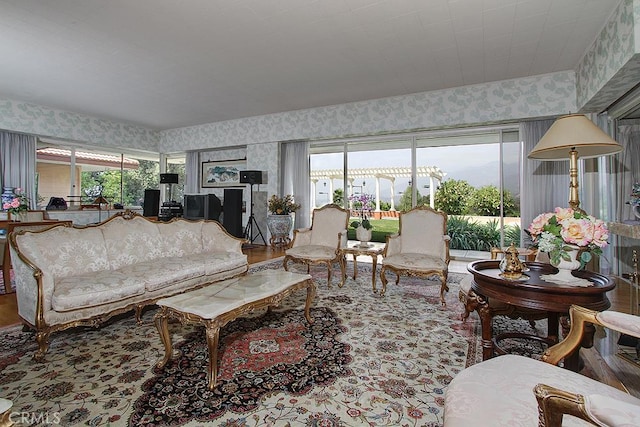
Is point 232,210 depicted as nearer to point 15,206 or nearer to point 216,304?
point 15,206

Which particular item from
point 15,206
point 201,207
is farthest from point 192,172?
point 15,206

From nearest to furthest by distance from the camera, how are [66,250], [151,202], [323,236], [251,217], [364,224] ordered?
1. [66,250]
2. [364,224]
3. [323,236]
4. [251,217]
5. [151,202]

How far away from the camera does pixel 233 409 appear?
5.17 feet

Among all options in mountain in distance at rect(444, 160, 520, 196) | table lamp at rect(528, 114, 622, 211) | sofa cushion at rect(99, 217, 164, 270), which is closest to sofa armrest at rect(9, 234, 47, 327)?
sofa cushion at rect(99, 217, 164, 270)

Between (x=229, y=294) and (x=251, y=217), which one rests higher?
(x=251, y=217)

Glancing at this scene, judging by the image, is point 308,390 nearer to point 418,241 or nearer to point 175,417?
point 175,417

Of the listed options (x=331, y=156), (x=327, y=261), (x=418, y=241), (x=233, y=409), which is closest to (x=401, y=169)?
(x=331, y=156)

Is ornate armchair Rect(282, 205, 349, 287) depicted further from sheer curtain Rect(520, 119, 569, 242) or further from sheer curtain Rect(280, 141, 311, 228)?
sheer curtain Rect(520, 119, 569, 242)

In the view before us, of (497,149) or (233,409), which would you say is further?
(497,149)

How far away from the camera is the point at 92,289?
2361 mm

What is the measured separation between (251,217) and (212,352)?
549cm

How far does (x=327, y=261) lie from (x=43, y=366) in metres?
2.71

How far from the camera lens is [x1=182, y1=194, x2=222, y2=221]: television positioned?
7316 mm

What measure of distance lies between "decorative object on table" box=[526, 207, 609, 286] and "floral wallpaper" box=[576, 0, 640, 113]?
1.94 m
